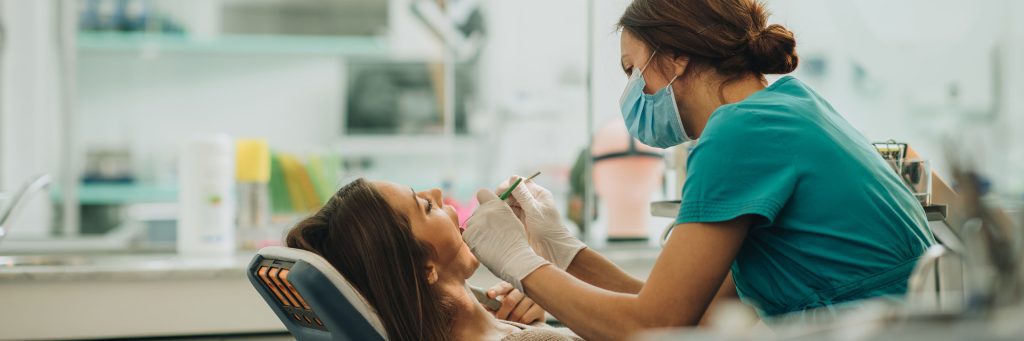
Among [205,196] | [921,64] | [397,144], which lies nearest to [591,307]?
[205,196]

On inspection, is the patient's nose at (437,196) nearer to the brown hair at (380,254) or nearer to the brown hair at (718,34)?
the brown hair at (380,254)

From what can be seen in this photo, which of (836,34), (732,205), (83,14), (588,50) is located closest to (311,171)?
(588,50)

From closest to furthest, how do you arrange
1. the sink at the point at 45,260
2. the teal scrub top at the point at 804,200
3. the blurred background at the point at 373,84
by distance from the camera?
the teal scrub top at the point at 804,200, the sink at the point at 45,260, the blurred background at the point at 373,84

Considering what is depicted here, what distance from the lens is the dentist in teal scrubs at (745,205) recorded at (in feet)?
3.76

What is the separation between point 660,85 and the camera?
140 centimetres

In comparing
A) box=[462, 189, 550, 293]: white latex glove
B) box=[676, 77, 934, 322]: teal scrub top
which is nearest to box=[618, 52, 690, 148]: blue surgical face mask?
box=[676, 77, 934, 322]: teal scrub top

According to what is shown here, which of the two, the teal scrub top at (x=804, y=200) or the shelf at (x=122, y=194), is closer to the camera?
the teal scrub top at (x=804, y=200)

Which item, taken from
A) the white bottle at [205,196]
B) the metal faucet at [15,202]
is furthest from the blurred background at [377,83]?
the metal faucet at [15,202]

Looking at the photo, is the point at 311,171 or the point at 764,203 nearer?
the point at 764,203

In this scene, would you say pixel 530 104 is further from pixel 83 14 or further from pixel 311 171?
pixel 83 14

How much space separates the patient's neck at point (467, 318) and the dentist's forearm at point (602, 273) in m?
0.20

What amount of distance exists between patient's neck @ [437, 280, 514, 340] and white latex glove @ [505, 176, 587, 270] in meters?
0.16

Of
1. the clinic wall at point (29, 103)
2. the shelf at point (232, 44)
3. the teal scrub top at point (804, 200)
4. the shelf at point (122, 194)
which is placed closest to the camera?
the teal scrub top at point (804, 200)

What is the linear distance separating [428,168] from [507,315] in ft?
9.22
